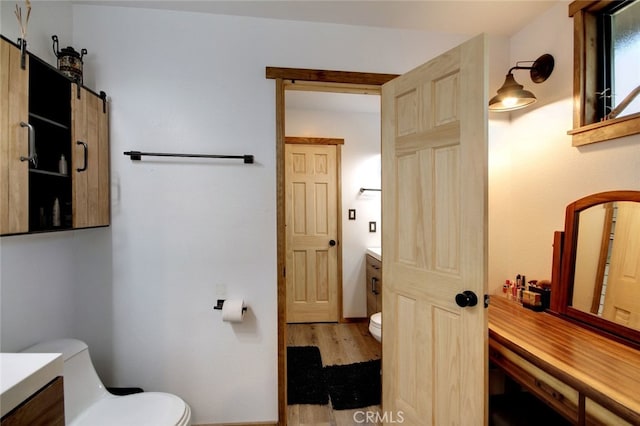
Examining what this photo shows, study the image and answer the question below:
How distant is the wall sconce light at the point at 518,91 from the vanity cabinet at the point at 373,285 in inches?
67.2

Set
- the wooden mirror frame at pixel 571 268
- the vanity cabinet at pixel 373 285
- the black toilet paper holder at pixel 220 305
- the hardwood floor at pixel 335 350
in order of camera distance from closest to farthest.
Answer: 1. the wooden mirror frame at pixel 571 268
2. the black toilet paper holder at pixel 220 305
3. the hardwood floor at pixel 335 350
4. the vanity cabinet at pixel 373 285

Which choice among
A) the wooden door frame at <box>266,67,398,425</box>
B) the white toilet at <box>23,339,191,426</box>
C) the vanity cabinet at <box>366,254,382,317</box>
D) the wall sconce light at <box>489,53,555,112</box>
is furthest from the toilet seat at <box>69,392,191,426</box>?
Answer: the wall sconce light at <box>489,53,555,112</box>

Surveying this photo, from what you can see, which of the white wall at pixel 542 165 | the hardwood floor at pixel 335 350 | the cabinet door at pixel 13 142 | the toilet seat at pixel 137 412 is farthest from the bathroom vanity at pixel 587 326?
the cabinet door at pixel 13 142

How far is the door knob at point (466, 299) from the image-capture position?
1257 millimetres

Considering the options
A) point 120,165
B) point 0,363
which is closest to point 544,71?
point 120,165

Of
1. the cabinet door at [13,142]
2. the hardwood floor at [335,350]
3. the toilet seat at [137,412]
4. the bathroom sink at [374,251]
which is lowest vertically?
the hardwood floor at [335,350]

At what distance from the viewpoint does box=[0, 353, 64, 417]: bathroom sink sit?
0.66 metres

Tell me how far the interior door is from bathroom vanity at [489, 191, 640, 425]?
0.23 m

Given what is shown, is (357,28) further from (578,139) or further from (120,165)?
(120,165)

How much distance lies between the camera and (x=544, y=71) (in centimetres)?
175

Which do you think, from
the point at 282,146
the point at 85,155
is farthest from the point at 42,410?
the point at 282,146

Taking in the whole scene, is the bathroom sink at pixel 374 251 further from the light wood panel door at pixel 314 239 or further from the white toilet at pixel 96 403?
the white toilet at pixel 96 403

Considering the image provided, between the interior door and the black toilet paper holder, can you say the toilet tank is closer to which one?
the black toilet paper holder

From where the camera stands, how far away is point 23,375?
0.72 m
